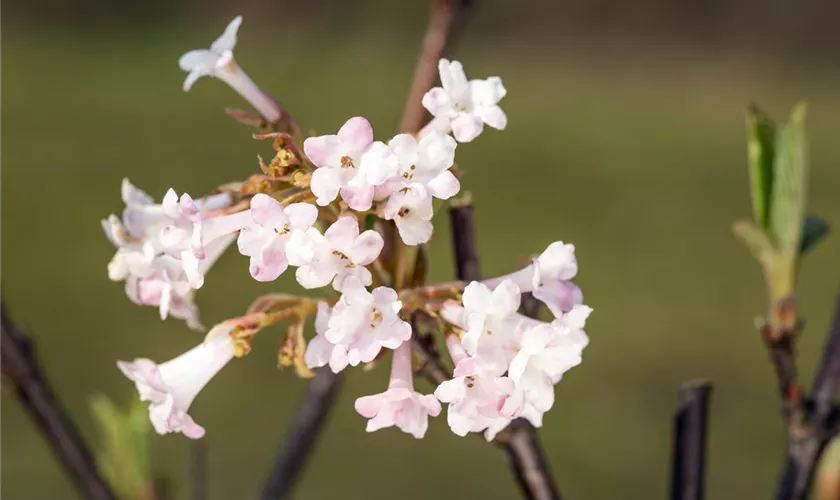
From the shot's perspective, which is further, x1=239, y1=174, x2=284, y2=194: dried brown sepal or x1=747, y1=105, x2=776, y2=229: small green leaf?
x1=747, y1=105, x2=776, y2=229: small green leaf

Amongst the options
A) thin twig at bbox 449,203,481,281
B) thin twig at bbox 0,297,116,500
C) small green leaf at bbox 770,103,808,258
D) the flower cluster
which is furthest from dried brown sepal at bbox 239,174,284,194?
small green leaf at bbox 770,103,808,258

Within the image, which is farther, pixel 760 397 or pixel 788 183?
pixel 760 397

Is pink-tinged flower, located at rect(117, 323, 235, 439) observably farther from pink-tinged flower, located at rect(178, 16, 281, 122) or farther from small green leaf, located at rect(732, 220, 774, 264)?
small green leaf, located at rect(732, 220, 774, 264)

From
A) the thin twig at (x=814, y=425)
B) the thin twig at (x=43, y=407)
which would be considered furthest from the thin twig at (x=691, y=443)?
the thin twig at (x=43, y=407)

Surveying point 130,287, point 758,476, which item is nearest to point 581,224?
point 758,476

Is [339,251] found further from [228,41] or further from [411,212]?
[228,41]

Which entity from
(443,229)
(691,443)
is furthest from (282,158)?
(443,229)

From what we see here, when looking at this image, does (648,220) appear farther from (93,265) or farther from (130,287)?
(130,287)
